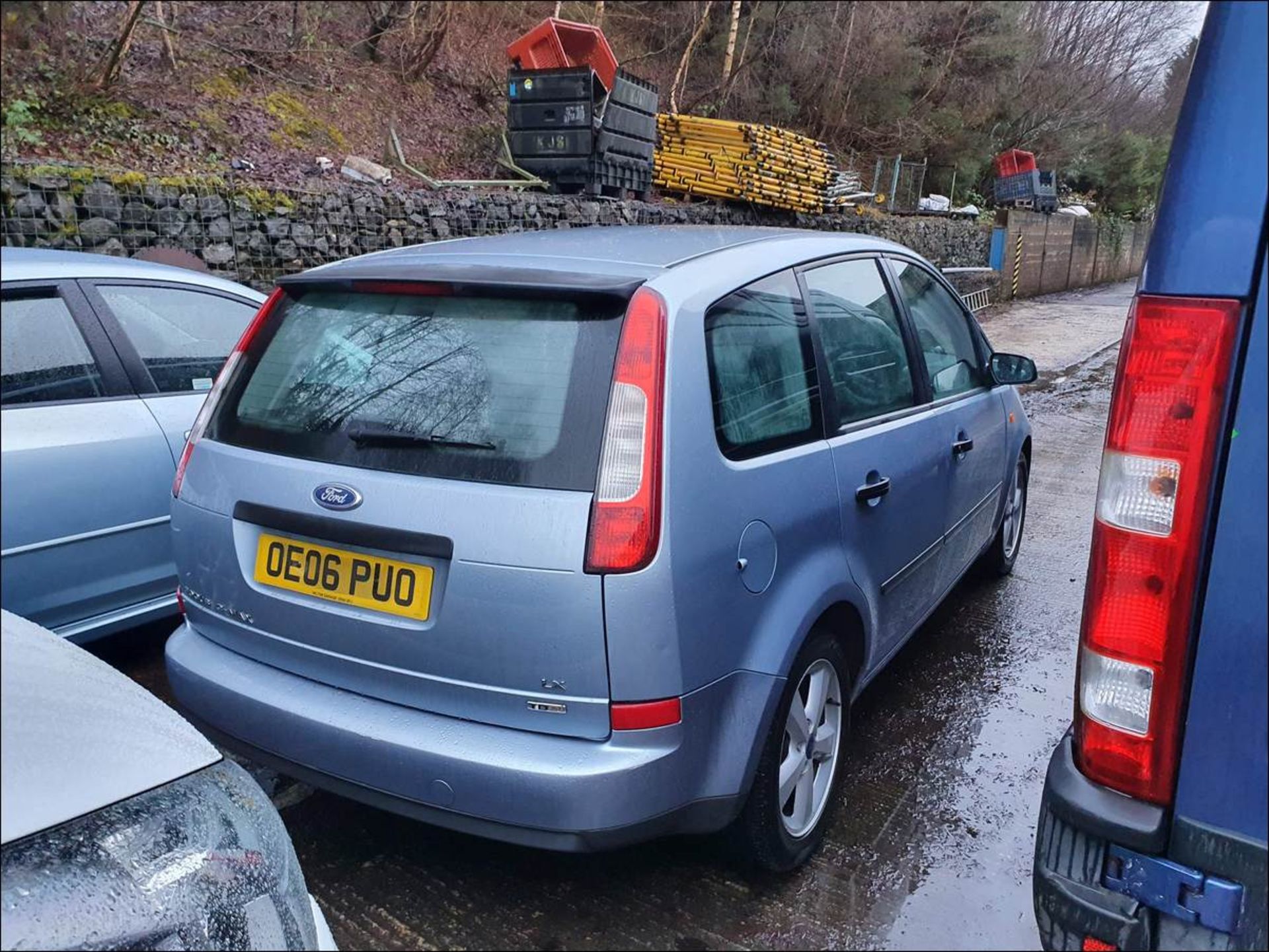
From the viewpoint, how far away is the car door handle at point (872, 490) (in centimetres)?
278

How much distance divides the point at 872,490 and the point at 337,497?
152 cm

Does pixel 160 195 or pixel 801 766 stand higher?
pixel 160 195

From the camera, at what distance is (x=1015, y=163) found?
26328 mm

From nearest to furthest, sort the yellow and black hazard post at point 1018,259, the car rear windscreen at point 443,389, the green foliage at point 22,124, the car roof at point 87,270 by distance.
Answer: the car roof at point 87,270 < the car rear windscreen at point 443,389 < the green foliage at point 22,124 < the yellow and black hazard post at point 1018,259

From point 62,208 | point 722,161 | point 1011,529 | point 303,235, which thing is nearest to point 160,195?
→ point 62,208

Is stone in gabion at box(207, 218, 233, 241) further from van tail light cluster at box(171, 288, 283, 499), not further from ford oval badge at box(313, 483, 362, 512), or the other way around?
ford oval badge at box(313, 483, 362, 512)

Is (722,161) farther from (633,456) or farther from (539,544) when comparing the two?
(539,544)

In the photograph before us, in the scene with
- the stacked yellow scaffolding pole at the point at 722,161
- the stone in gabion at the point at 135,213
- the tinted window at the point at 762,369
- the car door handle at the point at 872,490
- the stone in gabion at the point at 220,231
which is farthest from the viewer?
the stacked yellow scaffolding pole at the point at 722,161

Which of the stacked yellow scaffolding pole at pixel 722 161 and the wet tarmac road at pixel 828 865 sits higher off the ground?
the stacked yellow scaffolding pole at pixel 722 161

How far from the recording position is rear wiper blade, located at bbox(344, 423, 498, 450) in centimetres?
218

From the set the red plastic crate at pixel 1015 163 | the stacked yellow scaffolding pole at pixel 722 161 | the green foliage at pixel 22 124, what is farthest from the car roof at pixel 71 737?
the red plastic crate at pixel 1015 163

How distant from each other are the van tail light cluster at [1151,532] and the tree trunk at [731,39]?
20.9 metres

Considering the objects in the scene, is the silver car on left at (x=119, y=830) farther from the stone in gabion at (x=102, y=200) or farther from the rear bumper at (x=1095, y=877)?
the stone in gabion at (x=102, y=200)

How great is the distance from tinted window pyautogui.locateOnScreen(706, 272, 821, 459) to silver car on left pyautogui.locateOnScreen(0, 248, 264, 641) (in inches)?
53.9
